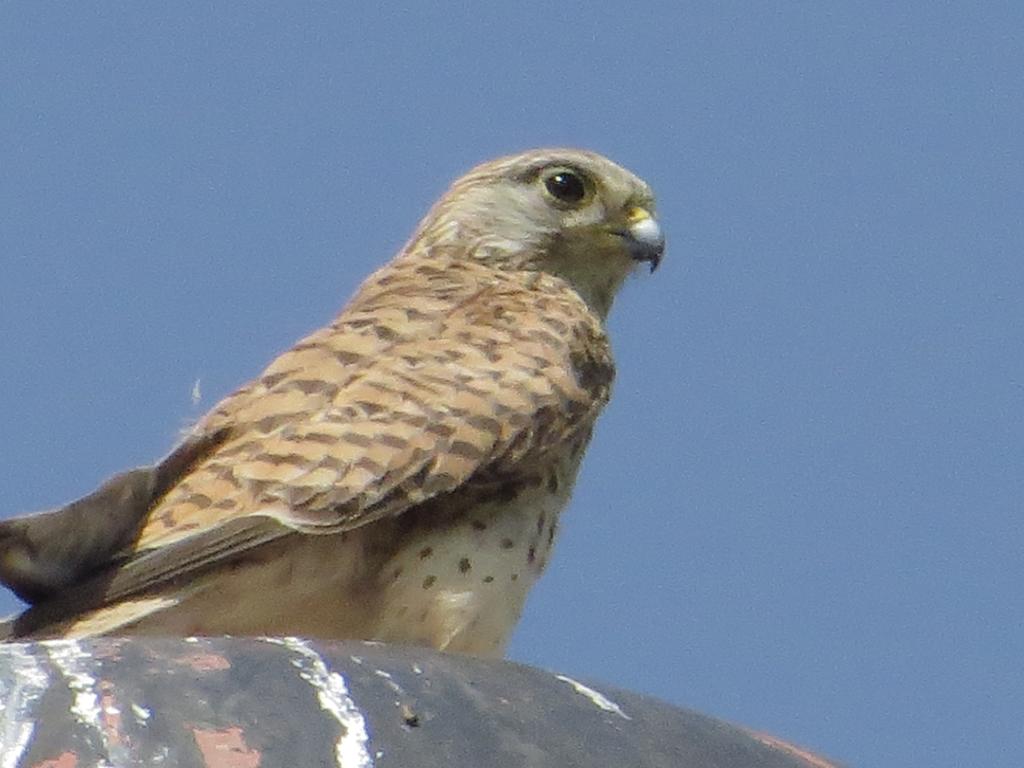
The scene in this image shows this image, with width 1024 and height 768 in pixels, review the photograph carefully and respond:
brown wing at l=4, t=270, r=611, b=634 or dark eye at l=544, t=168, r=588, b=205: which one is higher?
dark eye at l=544, t=168, r=588, b=205

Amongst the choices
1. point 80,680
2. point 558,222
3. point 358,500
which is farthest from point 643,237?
point 80,680

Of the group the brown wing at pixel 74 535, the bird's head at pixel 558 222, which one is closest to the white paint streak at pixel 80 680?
the brown wing at pixel 74 535

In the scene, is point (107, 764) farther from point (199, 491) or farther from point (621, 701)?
Result: point (199, 491)

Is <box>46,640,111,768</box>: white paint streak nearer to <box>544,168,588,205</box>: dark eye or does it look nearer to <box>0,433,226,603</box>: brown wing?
<box>0,433,226,603</box>: brown wing

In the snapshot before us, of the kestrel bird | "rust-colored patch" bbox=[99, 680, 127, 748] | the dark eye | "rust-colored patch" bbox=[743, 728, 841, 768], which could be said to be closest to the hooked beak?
the dark eye

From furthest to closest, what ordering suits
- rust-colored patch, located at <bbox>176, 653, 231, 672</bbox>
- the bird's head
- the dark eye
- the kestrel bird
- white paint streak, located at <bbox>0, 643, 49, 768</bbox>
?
the dark eye → the bird's head → the kestrel bird → rust-colored patch, located at <bbox>176, 653, 231, 672</bbox> → white paint streak, located at <bbox>0, 643, 49, 768</bbox>

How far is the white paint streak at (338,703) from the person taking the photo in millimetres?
2047

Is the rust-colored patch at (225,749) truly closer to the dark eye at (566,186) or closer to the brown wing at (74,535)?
the brown wing at (74,535)

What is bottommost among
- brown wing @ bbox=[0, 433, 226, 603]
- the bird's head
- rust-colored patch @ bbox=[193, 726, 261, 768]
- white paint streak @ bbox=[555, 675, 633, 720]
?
brown wing @ bbox=[0, 433, 226, 603]

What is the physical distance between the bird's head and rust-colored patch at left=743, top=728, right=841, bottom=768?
2.38m

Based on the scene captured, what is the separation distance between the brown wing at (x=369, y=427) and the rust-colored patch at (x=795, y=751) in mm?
Answer: 1047

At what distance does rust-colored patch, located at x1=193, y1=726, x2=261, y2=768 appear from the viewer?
6.55 ft

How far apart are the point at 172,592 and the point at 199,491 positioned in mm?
246

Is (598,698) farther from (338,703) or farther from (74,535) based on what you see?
(74,535)
